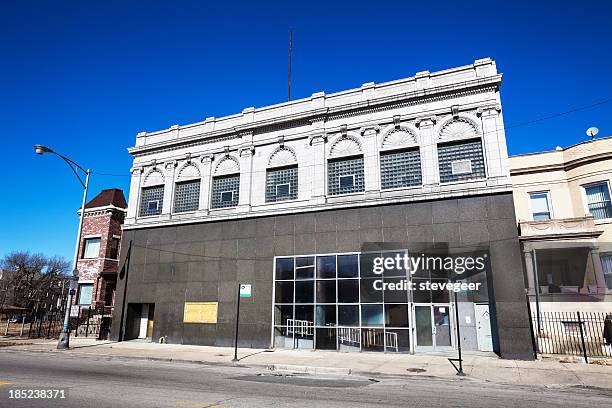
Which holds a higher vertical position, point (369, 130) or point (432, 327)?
point (369, 130)

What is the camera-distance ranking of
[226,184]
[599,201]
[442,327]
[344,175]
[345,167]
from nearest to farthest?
[442,327] < [599,201] < [344,175] < [345,167] < [226,184]

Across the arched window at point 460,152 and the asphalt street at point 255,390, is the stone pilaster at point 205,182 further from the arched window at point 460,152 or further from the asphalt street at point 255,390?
the arched window at point 460,152

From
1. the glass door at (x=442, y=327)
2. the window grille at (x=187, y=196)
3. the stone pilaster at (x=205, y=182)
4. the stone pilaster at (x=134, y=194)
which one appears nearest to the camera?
the glass door at (x=442, y=327)

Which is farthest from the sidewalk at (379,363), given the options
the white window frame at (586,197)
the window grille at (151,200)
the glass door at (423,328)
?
the white window frame at (586,197)

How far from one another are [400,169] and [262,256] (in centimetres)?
933

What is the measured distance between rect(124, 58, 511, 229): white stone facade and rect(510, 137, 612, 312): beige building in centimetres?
521

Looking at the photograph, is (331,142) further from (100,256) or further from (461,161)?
(100,256)

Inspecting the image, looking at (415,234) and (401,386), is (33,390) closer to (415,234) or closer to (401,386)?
(401,386)

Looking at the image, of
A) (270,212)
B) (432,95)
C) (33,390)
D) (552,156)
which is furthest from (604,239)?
(33,390)

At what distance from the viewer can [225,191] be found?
85.5 ft

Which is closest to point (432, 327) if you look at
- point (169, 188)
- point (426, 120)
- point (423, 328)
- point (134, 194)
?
point (423, 328)

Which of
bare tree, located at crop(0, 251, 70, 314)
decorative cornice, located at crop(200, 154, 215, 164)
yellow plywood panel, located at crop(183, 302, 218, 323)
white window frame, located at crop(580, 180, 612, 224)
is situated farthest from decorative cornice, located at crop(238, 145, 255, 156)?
bare tree, located at crop(0, 251, 70, 314)

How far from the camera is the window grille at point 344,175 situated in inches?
888

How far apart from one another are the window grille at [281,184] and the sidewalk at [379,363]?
348 inches
